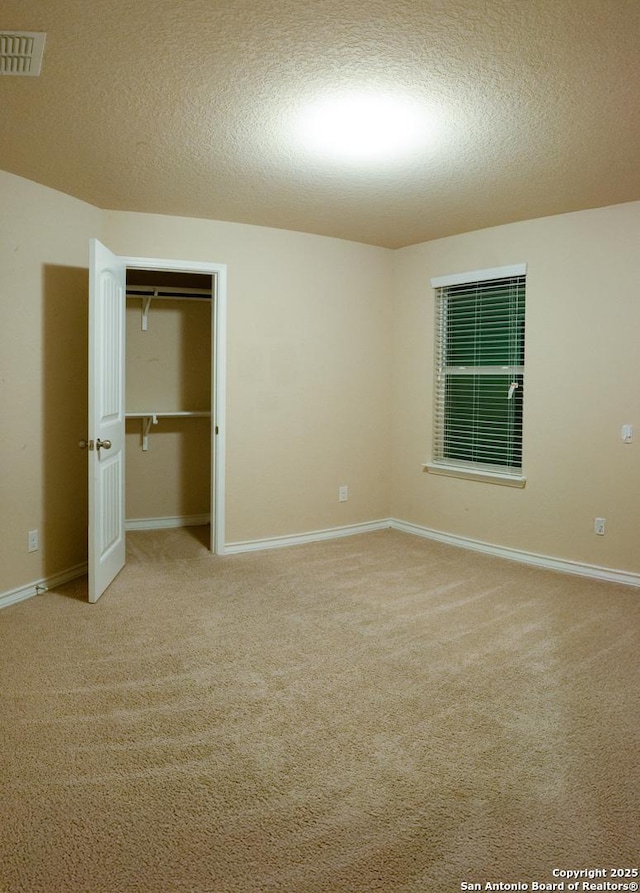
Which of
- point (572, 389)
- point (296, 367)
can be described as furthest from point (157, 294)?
point (572, 389)

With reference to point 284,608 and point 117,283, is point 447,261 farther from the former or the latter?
point 284,608

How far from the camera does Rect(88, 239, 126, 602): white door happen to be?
11.9 ft

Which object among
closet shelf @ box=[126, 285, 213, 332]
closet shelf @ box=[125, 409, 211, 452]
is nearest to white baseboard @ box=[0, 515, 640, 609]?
closet shelf @ box=[125, 409, 211, 452]

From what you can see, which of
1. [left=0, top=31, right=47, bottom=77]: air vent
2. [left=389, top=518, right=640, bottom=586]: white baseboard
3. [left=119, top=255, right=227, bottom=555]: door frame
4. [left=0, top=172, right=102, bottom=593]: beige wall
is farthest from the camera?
[left=119, top=255, right=227, bottom=555]: door frame

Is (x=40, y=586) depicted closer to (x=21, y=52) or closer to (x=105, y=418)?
(x=105, y=418)

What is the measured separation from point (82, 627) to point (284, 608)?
3.66 feet

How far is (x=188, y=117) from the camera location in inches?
110

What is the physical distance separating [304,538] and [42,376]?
93.5 inches

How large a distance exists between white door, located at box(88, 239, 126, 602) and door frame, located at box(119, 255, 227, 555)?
0.56 meters

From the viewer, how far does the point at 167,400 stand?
5.57 metres

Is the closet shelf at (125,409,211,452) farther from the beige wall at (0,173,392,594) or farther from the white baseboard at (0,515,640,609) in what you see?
the white baseboard at (0,515,640,609)

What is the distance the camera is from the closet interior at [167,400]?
17.8ft

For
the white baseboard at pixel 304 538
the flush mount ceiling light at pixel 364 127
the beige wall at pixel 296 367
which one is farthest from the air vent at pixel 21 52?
the white baseboard at pixel 304 538

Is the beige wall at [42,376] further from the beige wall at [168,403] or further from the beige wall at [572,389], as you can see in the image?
the beige wall at [572,389]
